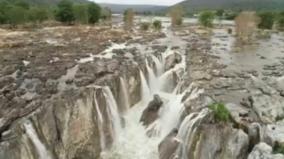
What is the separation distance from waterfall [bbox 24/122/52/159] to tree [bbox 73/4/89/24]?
237 ft

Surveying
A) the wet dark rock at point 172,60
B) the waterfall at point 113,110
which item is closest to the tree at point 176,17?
the wet dark rock at point 172,60

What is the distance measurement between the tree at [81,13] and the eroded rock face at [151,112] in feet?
217

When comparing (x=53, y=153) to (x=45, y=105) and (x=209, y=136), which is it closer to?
(x=45, y=105)

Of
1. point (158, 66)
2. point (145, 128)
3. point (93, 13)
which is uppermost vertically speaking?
point (93, 13)

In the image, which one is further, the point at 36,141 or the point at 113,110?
the point at 113,110

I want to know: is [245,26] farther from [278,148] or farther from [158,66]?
[278,148]

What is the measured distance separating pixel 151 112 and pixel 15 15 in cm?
6229

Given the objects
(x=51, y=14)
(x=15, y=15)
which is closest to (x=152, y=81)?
(x=15, y=15)

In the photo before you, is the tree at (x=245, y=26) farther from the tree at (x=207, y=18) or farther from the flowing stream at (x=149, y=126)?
the flowing stream at (x=149, y=126)

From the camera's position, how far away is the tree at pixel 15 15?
7988 centimetres

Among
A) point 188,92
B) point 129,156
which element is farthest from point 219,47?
point 129,156

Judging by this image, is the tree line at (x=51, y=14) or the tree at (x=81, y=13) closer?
the tree line at (x=51, y=14)

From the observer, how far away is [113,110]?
27875mm

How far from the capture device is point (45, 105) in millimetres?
23172
